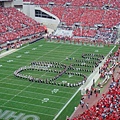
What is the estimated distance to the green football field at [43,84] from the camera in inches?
724

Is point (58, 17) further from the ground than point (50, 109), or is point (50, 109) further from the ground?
point (58, 17)

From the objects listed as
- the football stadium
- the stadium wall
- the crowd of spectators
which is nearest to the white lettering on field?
the football stadium

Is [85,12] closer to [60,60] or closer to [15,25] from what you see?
[15,25]

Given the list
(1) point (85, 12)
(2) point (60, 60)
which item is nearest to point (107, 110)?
(2) point (60, 60)

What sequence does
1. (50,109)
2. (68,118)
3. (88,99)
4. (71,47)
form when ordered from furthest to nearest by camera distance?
(71,47) → (88,99) → (50,109) → (68,118)

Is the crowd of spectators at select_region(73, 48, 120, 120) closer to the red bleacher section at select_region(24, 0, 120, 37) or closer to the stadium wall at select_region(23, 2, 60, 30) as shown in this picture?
the red bleacher section at select_region(24, 0, 120, 37)

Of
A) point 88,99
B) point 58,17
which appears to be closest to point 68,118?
point 88,99

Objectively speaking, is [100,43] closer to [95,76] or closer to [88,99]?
[95,76]

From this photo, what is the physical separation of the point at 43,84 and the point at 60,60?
22.7 feet

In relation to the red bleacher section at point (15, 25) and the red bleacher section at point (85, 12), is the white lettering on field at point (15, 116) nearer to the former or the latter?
the red bleacher section at point (15, 25)

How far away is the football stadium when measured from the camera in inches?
725

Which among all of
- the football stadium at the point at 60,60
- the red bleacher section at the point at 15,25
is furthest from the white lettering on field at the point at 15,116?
the red bleacher section at the point at 15,25

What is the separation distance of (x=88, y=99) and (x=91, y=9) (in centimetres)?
2988

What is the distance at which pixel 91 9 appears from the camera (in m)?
47.9
